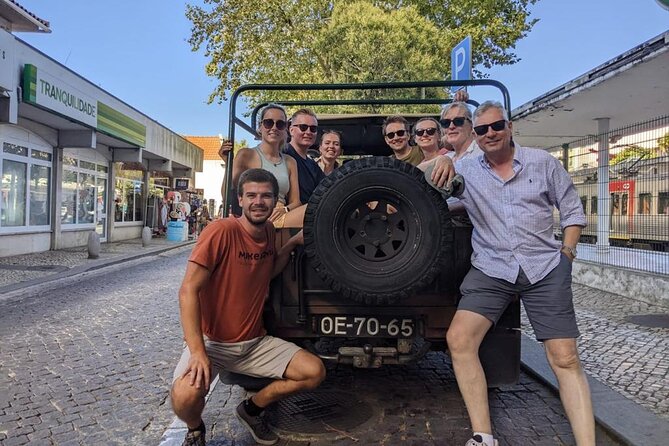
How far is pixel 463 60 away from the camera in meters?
7.41

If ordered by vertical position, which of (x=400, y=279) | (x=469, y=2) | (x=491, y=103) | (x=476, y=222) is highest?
(x=469, y=2)

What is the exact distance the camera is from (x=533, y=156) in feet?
9.96

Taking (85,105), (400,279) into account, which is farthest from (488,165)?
(85,105)

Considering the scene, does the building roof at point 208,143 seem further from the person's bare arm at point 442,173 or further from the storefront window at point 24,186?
the person's bare arm at point 442,173

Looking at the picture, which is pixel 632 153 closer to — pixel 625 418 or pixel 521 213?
pixel 625 418

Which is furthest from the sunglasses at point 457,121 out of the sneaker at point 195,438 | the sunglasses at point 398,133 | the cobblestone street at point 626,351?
the sneaker at point 195,438

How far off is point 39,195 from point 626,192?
1496 centimetres

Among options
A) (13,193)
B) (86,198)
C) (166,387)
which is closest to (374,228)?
(166,387)

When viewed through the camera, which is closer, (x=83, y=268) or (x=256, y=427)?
(x=256, y=427)

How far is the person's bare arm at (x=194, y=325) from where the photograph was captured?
281 centimetres

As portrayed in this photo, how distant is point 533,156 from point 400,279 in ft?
3.38

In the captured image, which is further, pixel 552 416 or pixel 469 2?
pixel 469 2

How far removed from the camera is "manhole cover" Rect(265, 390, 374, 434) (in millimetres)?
3533

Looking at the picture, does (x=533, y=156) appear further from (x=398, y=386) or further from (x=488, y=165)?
(x=398, y=386)
